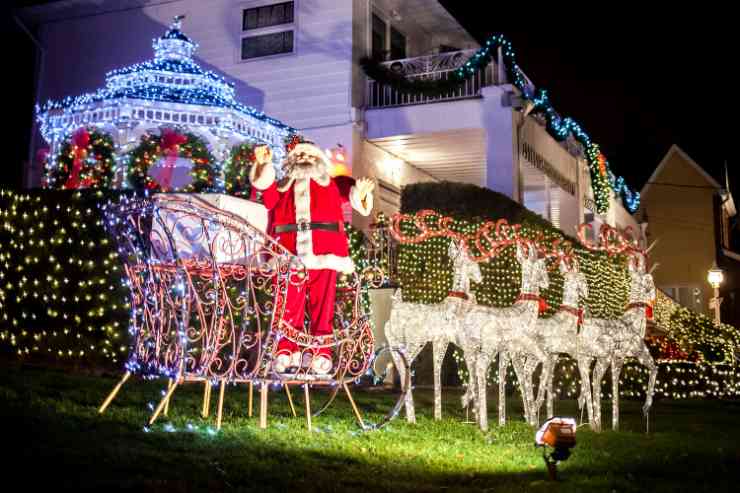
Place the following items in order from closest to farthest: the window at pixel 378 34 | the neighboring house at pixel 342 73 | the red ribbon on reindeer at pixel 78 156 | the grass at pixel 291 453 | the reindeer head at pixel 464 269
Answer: the grass at pixel 291 453 → the reindeer head at pixel 464 269 → the red ribbon on reindeer at pixel 78 156 → the neighboring house at pixel 342 73 → the window at pixel 378 34

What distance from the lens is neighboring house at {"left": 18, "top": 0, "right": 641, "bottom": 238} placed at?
16688 mm

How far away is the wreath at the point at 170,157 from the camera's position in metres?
13.8

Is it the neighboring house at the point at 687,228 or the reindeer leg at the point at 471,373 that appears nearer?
the reindeer leg at the point at 471,373

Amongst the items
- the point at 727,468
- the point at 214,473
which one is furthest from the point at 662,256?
the point at 214,473

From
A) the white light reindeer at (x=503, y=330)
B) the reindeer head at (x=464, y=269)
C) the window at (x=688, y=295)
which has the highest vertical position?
the window at (x=688, y=295)

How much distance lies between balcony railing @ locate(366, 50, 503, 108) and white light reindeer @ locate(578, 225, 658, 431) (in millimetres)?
8422

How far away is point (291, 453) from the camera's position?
5285 millimetres

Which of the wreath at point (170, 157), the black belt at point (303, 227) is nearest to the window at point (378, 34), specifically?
the wreath at point (170, 157)

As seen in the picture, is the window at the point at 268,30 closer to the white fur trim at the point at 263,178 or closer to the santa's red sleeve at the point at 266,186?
the santa's red sleeve at the point at 266,186

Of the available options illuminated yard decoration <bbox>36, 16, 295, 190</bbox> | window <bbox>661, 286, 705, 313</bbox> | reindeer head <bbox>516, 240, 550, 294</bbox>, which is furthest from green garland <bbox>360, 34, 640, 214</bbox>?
window <bbox>661, 286, 705, 313</bbox>

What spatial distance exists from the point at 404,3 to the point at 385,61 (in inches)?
96.2

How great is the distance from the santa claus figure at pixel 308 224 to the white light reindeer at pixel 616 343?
106 inches

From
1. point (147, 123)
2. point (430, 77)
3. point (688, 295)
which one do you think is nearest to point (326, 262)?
point (147, 123)

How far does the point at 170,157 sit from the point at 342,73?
4.41 m
